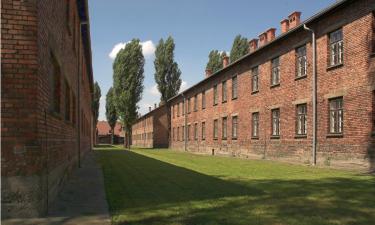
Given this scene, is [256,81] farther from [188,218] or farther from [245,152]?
[188,218]

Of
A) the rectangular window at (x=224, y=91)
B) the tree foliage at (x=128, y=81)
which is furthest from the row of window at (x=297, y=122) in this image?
the tree foliage at (x=128, y=81)

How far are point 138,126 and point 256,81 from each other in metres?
58.9

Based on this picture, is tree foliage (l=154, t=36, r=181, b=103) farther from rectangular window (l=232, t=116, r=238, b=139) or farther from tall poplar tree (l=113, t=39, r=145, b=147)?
rectangular window (l=232, t=116, r=238, b=139)

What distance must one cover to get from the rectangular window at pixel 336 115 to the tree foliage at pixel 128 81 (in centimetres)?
3916

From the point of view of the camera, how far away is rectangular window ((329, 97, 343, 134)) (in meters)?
18.1

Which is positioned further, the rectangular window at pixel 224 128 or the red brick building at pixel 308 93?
the rectangular window at pixel 224 128

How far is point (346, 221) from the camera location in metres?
6.75

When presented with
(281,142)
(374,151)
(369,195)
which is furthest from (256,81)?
(369,195)

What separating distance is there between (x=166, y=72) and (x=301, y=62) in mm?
38266

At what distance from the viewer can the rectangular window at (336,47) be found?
18.3 m

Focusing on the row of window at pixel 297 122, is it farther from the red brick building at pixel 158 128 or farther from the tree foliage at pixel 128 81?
the red brick building at pixel 158 128

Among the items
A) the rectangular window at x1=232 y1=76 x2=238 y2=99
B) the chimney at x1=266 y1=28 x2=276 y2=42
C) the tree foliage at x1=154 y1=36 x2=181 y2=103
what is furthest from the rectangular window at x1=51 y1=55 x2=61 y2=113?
the tree foliage at x1=154 y1=36 x2=181 y2=103

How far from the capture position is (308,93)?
20.4 metres

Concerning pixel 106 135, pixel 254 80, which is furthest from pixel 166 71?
pixel 106 135
